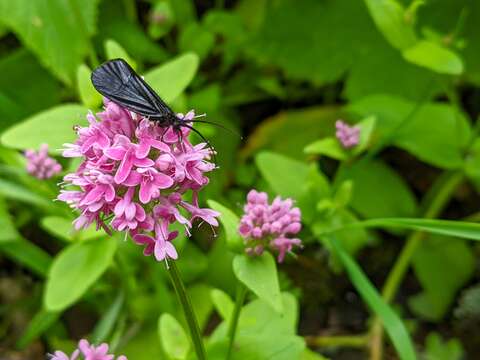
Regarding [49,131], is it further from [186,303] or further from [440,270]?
[440,270]

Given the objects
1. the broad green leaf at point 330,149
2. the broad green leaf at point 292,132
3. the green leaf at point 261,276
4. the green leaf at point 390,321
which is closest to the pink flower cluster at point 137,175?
the green leaf at point 261,276

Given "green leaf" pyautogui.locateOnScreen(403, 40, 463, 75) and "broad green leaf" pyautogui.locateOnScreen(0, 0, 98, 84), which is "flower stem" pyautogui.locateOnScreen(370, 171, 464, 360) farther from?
"broad green leaf" pyautogui.locateOnScreen(0, 0, 98, 84)

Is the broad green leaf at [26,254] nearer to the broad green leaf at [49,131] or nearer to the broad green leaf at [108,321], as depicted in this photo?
the broad green leaf at [108,321]

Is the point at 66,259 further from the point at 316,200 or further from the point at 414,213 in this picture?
the point at 414,213

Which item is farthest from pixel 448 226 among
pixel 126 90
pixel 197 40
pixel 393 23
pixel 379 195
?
pixel 197 40

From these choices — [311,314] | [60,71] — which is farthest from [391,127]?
[60,71]

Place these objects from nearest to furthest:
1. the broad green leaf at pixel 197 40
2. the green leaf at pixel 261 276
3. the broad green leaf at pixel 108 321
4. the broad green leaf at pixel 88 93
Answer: the green leaf at pixel 261 276 → the broad green leaf at pixel 88 93 → the broad green leaf at pixel 108 321 → the broad green leaf at pixel 197 40
